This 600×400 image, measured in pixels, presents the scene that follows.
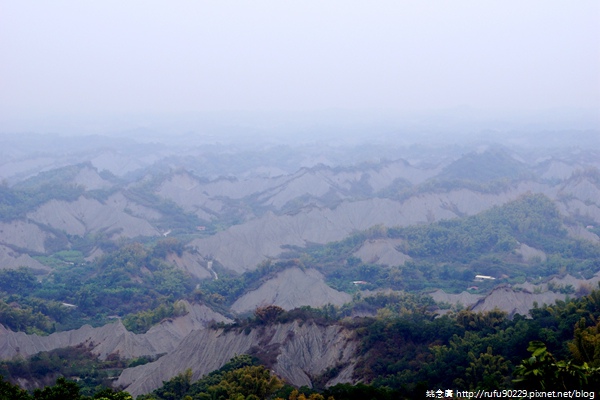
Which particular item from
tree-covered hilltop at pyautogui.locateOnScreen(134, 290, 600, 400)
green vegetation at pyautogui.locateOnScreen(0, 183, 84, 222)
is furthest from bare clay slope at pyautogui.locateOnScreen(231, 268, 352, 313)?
green vegetation at pyautogui.locateOnScreen(0, 183, 84, 222)

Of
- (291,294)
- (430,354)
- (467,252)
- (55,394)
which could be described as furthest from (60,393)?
(467,252)

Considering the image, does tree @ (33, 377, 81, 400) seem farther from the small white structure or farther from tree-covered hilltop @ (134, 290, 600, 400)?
the small white structure

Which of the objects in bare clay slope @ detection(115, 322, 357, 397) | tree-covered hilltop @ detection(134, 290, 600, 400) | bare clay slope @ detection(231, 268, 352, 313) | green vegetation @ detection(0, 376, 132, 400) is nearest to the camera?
green vegetation @ detection(0, 376, 132, 400)

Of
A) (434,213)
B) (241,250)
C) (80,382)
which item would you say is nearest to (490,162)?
(434,213)

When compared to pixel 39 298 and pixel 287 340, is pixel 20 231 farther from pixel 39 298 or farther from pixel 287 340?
pixel 287 340

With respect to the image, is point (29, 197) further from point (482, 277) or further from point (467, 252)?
point (482, 277)

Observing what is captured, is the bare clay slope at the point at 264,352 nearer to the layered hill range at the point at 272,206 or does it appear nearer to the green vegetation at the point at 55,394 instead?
the green vegetation at the point at 55,394
